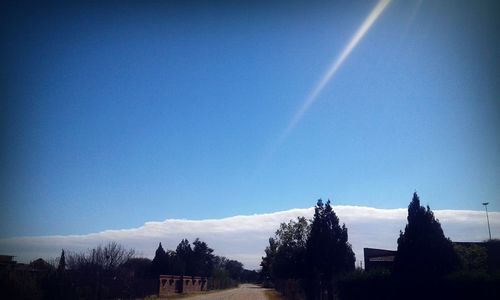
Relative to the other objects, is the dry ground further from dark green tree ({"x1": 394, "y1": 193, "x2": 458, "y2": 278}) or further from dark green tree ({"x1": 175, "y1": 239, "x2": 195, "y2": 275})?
dark green tree ({"x1": 394, "y1": 193, "x2": 458, "y2": 278})

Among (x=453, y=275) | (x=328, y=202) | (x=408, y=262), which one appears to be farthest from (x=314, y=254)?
(x=453, y=275)

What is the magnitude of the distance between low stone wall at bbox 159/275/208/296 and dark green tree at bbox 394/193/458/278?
42.0 metres

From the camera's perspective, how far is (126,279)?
1519 inches

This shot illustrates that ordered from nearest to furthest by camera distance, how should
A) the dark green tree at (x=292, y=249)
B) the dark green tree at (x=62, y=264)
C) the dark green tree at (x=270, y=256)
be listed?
the dark green tree at (x=62, y=264) < the dark green tree at (x=292, y=249) < the dark green tree at (x=270, y=256)

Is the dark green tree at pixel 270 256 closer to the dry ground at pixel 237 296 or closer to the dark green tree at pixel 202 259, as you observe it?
the dry ground at pixel 237 296

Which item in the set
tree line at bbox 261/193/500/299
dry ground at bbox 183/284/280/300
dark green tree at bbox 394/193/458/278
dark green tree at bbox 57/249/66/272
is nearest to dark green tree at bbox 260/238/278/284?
dry ground at bbox 183/284/280/300

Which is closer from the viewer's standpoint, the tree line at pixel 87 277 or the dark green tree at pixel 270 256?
the tree line at pixel 87 277

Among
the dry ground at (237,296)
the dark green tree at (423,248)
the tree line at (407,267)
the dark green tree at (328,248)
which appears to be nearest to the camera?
the tree line at (407,267)

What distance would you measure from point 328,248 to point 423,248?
11.1m

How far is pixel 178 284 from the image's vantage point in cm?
6209

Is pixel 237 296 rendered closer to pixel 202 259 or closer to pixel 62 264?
pixel 62 264

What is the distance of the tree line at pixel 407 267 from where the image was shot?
1334 centimetres

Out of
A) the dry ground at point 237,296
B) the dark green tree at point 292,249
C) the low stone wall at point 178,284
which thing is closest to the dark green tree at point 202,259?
the low stone wall at point 178,284

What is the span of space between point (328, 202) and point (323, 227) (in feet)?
6.27
